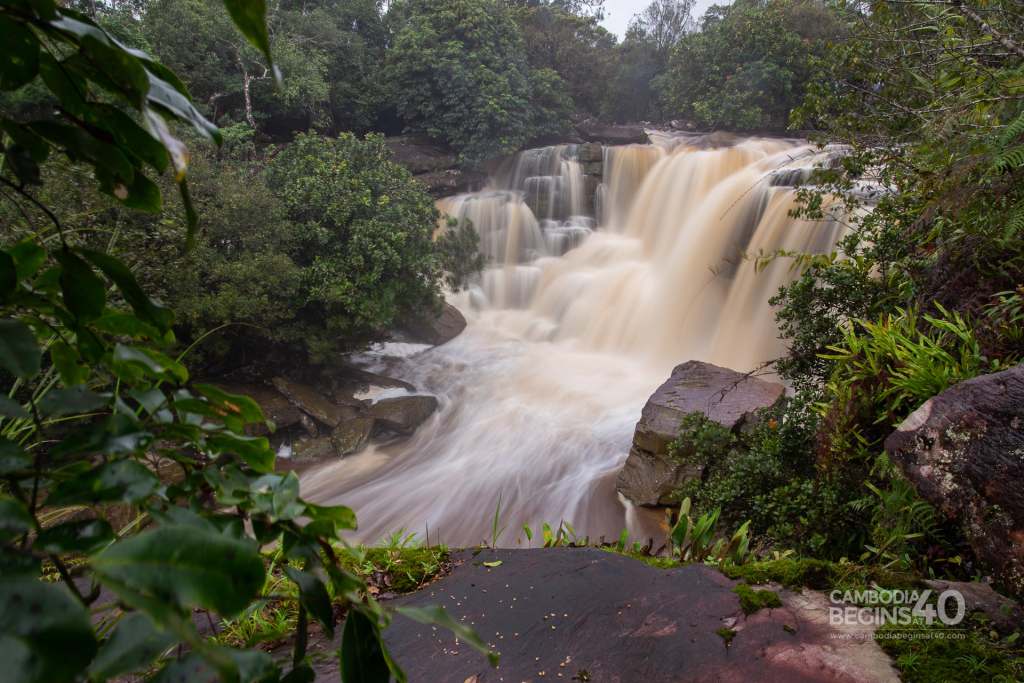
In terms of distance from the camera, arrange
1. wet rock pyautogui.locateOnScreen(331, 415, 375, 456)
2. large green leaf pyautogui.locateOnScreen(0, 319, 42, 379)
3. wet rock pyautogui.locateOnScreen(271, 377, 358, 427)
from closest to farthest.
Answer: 1. large green leaf pyautogui.locateOnScreen(0, 319, 42, 379)
2. wet rock pyautogui.locateOnScreen(331, 415, 375, 456)
3. wet rock pyautogui.locateOnScreen(271, 377, 358, 427)

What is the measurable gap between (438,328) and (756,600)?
10404mm

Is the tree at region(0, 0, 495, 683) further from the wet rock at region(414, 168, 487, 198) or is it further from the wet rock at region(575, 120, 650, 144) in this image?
the wet rock at region(575, 120, 650, 144)

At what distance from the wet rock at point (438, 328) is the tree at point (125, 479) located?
1076 centimetres

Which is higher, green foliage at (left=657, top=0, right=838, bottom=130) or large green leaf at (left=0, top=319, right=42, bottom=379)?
green foliage at (left=657, top=0, right=838, bottom=130)

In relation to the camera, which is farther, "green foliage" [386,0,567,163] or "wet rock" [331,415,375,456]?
"green foliage" [386,0,567,163]

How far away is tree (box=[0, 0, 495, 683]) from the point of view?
1.05ft

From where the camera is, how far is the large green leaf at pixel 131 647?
0.35m

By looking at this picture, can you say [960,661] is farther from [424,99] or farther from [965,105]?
[424,99]

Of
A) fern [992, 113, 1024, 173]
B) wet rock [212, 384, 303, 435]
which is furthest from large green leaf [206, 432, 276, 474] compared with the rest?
wet rock [212, 384, 303, 435]

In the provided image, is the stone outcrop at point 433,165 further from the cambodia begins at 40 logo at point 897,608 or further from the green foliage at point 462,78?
the cambodia begins at 40 logo at point 897,608

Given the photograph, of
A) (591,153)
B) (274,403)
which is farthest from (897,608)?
(591,153)

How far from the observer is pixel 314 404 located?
9.17m

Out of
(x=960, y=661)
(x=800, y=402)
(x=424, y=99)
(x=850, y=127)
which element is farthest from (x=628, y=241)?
(x=960, y=661)

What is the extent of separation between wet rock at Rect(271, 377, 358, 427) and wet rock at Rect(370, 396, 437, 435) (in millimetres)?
445
